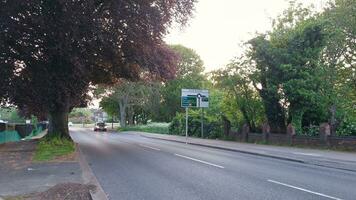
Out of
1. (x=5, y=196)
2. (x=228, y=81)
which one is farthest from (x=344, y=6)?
(x=5, y=196)

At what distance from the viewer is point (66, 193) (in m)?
→ 10.3

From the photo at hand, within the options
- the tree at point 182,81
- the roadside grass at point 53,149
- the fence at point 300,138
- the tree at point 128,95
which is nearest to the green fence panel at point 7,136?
the roadside grass at point 53,149

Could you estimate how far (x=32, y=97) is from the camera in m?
23.8

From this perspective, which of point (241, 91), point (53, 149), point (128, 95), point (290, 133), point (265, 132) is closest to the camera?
point (53, 149)

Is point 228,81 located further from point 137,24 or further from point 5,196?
point 5,196

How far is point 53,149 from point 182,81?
6258cm

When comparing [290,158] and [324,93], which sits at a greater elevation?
[324,93]

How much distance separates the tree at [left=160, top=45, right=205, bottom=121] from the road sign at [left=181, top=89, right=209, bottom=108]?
4128 cm

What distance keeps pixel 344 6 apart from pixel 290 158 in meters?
15.1

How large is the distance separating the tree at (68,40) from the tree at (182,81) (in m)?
56.7

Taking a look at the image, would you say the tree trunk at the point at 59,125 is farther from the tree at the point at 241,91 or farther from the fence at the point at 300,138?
the fence at the point at 300,138

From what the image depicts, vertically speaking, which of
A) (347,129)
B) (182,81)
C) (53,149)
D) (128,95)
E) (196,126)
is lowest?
(53,149)

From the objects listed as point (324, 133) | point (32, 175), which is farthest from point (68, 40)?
point (324, 133)

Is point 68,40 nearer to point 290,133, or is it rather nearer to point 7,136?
point 290,133
